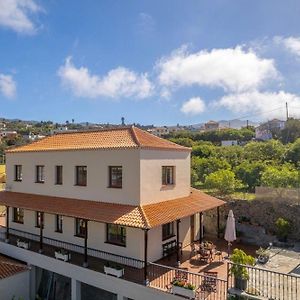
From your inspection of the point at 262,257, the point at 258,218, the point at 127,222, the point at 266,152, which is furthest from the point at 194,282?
the point at 266,152

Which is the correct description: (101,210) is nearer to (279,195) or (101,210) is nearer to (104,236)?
(104,236)

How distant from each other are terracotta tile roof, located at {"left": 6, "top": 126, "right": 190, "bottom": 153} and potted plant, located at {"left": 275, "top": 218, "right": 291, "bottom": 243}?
7.82m

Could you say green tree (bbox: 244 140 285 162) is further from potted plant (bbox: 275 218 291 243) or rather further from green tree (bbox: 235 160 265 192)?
potted plant (bbox: 275 218 291 243)

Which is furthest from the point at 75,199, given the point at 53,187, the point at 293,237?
the point at 293,237

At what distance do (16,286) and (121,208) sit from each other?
8.45 m

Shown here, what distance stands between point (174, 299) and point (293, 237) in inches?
460

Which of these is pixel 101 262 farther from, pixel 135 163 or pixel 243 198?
pixel 243 198

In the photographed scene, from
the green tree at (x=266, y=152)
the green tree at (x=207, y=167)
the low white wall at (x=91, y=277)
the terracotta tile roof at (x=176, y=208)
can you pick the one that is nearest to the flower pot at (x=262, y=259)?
the terracotta tile roof at (x=176, y=208)

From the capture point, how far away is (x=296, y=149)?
40094 mm

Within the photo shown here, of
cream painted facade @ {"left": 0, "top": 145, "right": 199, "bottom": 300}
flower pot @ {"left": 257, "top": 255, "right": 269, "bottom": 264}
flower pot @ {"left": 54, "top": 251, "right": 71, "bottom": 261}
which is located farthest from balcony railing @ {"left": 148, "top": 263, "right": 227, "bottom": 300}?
flower pot @ {"left": 54, "top": 251, "right": 71, "bottom": 261}

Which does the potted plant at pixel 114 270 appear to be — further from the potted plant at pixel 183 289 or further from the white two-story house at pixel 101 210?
the potted plant at pixel 183 289

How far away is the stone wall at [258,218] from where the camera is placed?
74.0 feet

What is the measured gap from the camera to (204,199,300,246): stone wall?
22547mm

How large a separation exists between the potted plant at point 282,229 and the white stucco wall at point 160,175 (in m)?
6.38
